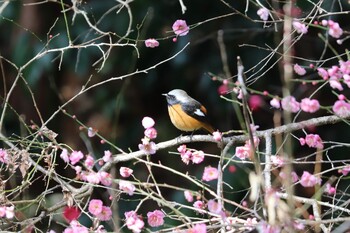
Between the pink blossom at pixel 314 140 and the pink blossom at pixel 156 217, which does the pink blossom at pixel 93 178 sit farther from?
the pink blossom at pixel 314 140

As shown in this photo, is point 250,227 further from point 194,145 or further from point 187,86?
point 194,145

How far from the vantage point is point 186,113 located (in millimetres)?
5117

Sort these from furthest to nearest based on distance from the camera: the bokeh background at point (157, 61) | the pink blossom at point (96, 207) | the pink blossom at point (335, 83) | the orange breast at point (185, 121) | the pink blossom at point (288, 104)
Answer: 1. the bokeh background at point (157, 61)
2. the orange breast at point (185, 121)
3. the pink blossom at point (96, 207)
4. the pink blossom at point (335, 83)
5. the pink blossom at point (288, 104)

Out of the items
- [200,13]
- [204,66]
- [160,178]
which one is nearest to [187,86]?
[204,66]

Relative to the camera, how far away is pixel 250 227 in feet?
9.67

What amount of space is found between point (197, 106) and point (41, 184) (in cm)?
291

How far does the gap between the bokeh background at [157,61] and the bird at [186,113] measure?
70cm

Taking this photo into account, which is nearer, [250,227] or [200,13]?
[250,227]

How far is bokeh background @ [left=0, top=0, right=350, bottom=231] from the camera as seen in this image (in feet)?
21.2

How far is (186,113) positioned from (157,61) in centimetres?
184

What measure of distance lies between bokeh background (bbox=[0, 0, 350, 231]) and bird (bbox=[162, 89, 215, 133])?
70 cm

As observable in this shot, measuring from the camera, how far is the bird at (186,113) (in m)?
5.13

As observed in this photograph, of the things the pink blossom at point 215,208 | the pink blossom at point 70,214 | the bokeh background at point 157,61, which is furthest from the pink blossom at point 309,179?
the bokeh background at point 157,61

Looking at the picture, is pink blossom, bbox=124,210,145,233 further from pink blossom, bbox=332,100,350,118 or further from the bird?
the bird
